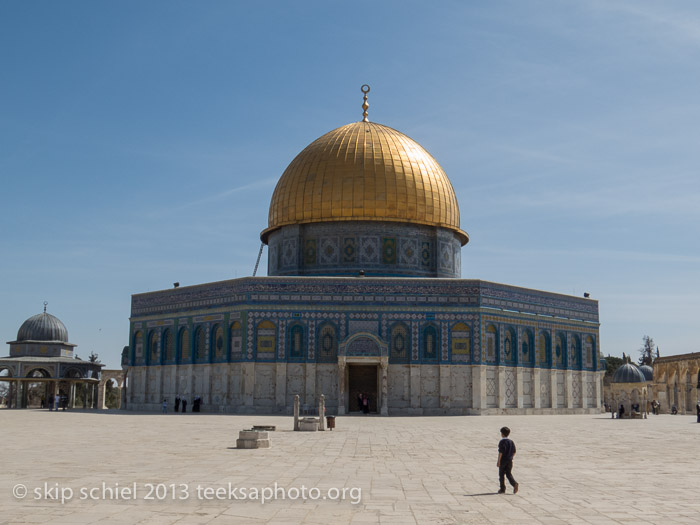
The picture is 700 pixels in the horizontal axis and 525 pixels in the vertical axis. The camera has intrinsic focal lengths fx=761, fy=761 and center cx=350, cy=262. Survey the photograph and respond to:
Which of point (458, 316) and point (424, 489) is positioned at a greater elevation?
point (458, 316)

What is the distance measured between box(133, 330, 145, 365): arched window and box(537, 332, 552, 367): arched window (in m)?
20.4

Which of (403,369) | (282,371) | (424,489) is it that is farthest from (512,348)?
(424,489)

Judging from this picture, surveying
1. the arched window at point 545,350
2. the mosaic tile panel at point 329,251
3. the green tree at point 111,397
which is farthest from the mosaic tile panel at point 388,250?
the green tree at point 111,397

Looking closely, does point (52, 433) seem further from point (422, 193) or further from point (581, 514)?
point (422, 193)

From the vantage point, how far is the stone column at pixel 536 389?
1451 inches

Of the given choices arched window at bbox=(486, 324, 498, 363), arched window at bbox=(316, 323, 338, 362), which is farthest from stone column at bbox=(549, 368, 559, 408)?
arched window at bbox=(316, 323, 338, 362)

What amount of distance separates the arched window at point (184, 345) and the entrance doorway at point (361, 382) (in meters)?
8.24

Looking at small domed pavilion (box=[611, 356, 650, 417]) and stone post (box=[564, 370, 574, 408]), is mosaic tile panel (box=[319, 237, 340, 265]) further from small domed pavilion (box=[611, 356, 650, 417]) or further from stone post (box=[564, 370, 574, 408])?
small domed pavilion (box=[611, 356, 650, 417])

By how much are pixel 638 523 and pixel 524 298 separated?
30128 millimetres

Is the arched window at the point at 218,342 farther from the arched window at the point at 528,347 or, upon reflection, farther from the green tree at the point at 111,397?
the green tree at the point at 111,397

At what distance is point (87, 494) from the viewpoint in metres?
9.34

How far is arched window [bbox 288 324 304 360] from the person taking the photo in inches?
1366

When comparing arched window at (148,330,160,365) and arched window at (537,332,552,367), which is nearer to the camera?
arched window at (537,332,552,367)

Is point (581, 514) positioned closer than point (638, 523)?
No
